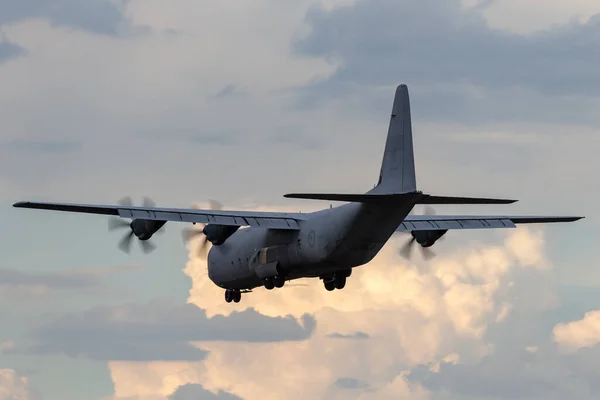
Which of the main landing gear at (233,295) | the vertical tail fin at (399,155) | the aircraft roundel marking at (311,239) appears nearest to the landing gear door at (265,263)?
the aircraft roundel marking at (311,239)

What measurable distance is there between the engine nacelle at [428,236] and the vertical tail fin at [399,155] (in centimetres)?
825

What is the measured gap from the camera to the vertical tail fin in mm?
71750

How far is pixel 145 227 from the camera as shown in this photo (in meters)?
75.7

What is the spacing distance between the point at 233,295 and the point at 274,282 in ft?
21.5

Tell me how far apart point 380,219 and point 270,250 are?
8.37 meters

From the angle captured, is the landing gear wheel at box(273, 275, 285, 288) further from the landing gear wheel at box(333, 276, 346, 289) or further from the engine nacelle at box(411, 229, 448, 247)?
the engine nacelle at box(411, 229, 448, 247)

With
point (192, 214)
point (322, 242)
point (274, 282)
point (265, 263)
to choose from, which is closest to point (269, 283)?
point (274, 282)

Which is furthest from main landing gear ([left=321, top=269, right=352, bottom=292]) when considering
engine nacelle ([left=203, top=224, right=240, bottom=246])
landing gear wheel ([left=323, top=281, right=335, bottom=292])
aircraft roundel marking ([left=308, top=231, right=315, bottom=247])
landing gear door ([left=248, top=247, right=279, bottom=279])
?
engine nacelle ([left=203, top=224, right=240, bottom=246])

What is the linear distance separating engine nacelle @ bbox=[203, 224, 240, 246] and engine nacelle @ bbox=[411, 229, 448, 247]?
9877 millimetres

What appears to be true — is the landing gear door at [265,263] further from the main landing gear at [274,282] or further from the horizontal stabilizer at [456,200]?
the horizontal stabilizer at [456,200]

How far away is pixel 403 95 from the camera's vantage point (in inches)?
2891

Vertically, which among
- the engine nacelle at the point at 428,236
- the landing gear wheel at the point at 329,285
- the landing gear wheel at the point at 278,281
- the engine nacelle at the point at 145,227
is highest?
the engine nacelle at the point at 428,236

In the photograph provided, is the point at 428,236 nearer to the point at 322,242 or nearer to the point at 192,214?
the point at 322,242

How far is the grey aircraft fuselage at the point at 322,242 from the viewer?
7219cm
